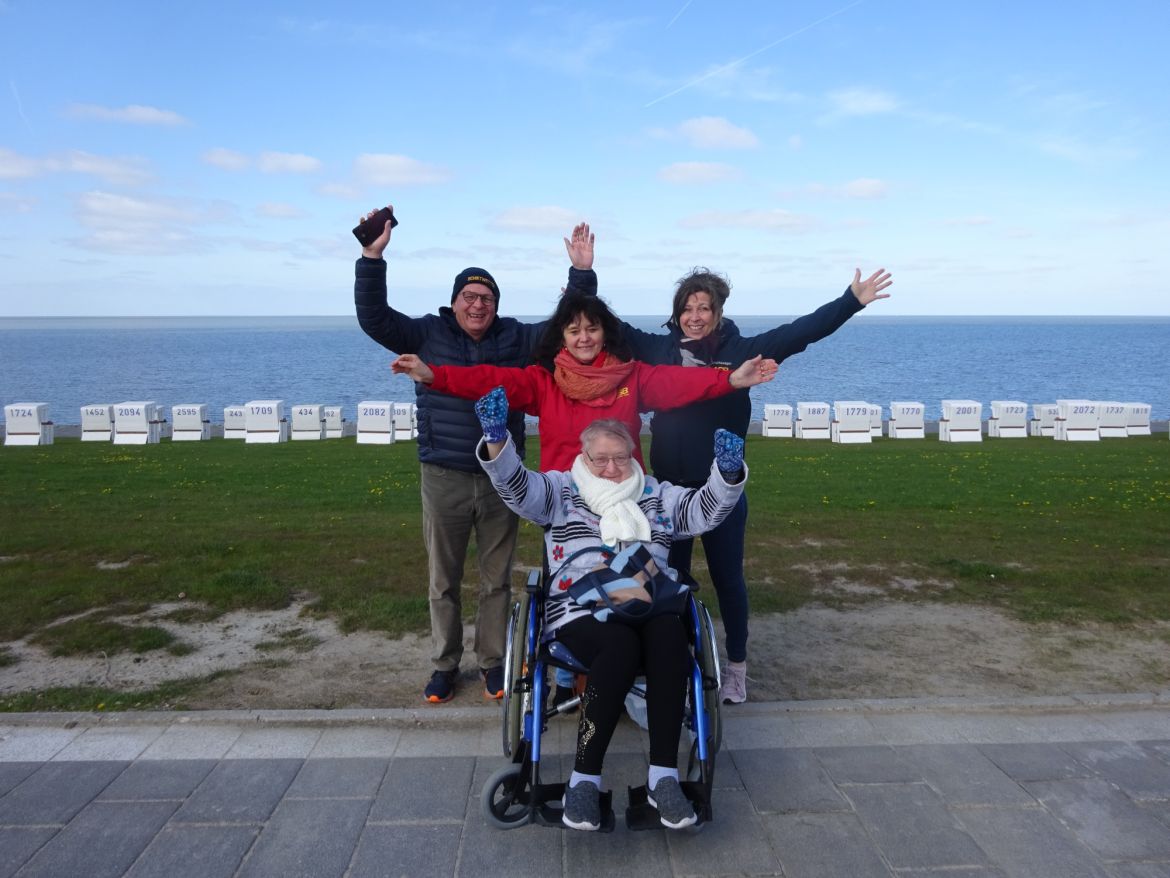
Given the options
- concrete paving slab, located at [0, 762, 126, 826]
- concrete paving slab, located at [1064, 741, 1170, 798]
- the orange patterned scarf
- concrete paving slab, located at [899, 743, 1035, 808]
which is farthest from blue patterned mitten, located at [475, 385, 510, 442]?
concrete paving slab, located at [1064, 741, 1170, 798]

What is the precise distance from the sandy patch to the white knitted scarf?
4.77ft

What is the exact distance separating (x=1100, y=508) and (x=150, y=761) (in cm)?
955

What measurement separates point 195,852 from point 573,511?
73.7 inches

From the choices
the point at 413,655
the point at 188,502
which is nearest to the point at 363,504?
the point at 188,502

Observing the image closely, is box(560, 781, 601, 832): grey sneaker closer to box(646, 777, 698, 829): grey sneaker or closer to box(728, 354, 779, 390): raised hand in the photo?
box(646, 777, 698, 829): grey sneaker

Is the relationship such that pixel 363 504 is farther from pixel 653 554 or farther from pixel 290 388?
pixel 290 388

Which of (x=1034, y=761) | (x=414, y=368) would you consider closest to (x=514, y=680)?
(x=414, y=368)

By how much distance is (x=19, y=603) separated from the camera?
20.1 ft

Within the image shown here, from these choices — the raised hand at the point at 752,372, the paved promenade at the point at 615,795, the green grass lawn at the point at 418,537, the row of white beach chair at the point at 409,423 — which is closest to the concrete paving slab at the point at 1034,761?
the paved promenade at the point at 615,795

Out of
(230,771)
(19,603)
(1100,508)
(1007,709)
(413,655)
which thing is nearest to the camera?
(230,771)

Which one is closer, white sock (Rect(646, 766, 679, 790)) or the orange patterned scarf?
white sock (Rect(646, 766, 679, 790))

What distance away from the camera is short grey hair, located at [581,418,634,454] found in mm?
3793

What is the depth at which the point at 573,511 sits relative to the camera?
383 centimetres

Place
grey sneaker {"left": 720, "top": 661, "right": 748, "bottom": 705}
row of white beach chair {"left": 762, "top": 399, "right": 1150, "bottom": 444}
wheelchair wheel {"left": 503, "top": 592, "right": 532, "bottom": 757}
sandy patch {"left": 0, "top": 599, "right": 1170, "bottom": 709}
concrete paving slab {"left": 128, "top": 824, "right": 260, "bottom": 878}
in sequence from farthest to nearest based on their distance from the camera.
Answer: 1. row of white beach chair {"left": 762, "top": 399, "right": 1150, "bottom": 444}
2. sandy patch {"left": 0, "top": 599, "right": 1170, "bottom": 709}
3. grey sneaker {"left": 720, "top": 661, "right": 748, "bottom": 705}
4. wheelchair wheel {"left": 503, "top": 592, "right": 532, "bottom": 757}
5. concrete paving slab {"left": 128, "top": 824, "right": 260, "bottom": 878}
